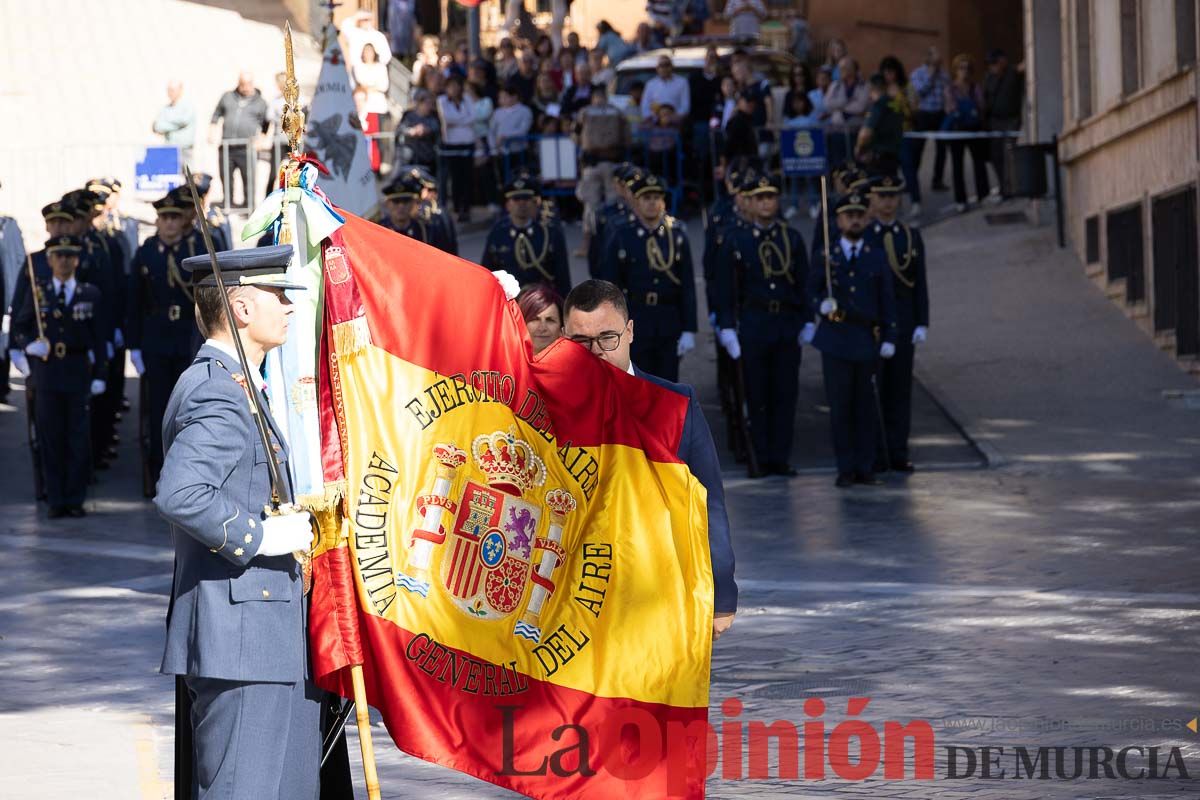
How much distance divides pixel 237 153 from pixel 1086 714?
19.5 meters

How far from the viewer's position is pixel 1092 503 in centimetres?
1236

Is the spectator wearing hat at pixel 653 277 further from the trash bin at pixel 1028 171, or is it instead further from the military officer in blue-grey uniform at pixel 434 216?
the trash bin at pixel 1028 171

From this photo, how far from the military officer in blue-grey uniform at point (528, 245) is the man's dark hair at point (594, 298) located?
8969 millimetres

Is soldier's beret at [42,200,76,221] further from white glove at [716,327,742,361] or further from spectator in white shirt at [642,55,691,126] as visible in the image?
spectator in white shirt at [642,55,691,126]

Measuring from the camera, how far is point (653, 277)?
15031 mm

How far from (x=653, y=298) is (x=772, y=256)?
38.5 inches

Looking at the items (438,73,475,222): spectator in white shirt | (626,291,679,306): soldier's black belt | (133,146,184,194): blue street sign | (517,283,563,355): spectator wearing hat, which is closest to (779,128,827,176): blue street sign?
(438,73,475,222): spectator in white shirt

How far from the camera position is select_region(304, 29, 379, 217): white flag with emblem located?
51.8 ft

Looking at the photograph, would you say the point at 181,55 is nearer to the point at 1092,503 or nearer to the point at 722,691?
the point at 1092,503

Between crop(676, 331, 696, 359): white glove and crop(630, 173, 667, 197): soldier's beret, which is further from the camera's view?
crop(630, 173, 667, 197): soldier's beret

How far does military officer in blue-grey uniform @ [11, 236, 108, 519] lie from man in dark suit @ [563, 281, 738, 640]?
327 inches

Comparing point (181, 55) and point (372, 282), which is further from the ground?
point (181, 55)

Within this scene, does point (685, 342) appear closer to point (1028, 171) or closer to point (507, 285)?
point (507, 285)

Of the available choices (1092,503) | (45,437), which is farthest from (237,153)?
(1092,503)
